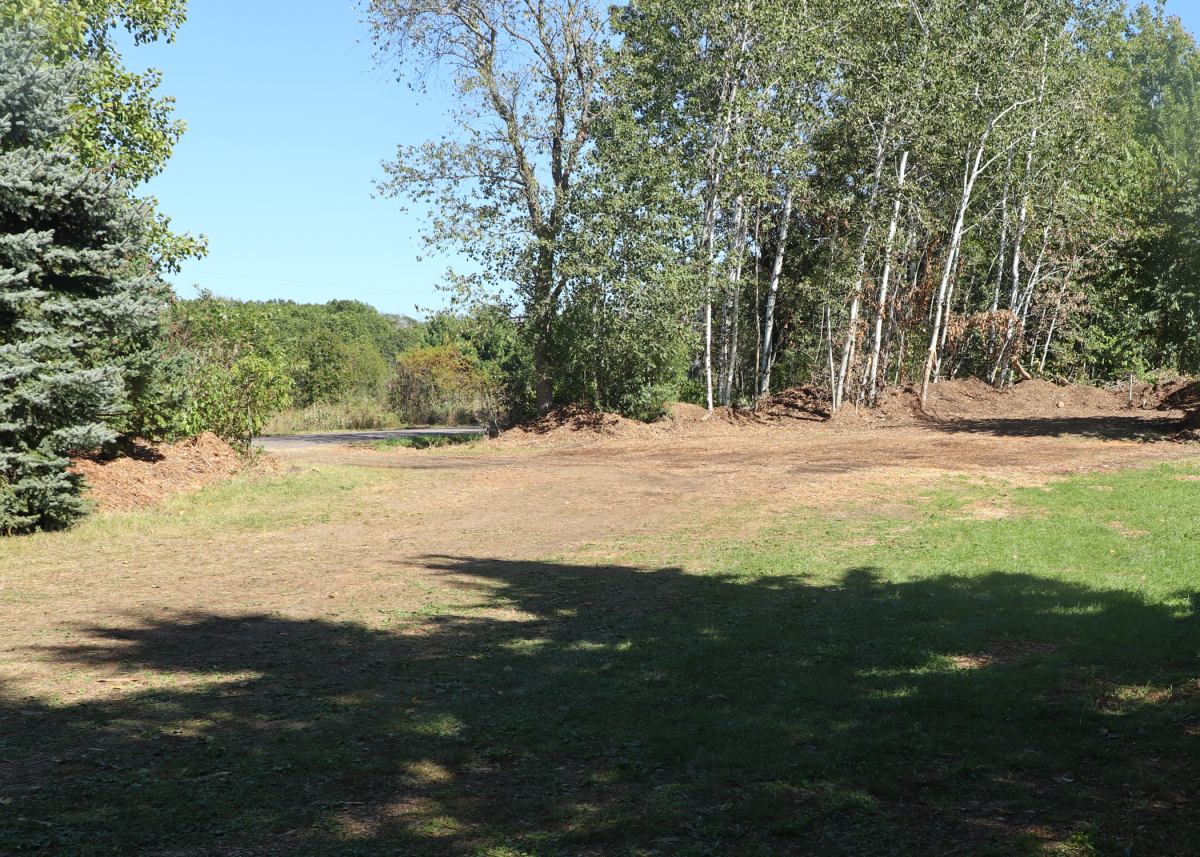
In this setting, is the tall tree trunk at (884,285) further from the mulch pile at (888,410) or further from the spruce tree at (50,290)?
the spruce tree at (50,290)

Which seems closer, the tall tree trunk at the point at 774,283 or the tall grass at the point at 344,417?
the tall tree trunk at the point at 774,283

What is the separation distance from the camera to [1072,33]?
2672cm

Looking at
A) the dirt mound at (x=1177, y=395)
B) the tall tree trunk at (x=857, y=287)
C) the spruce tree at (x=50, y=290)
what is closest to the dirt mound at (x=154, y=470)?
the spruce tree at (x=50, y=290)

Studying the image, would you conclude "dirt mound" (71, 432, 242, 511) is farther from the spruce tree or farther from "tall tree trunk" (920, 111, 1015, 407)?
"tall tree trunk" (920, 111, 1015, 407)

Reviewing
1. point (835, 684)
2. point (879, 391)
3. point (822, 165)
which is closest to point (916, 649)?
point (835, 684)

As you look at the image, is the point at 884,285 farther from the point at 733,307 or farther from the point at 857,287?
the point at 733,307

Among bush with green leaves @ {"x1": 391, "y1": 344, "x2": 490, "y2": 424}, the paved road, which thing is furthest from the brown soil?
bush with green leaves @ {"x1": 391, "y1": 344, "x2": 490, "y2": 424}

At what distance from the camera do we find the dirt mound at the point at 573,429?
23.7 metres

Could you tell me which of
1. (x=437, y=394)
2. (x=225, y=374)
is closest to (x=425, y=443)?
(x=225, y=374)

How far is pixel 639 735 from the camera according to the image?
5195 mm

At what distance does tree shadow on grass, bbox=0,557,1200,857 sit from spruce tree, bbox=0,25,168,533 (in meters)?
4.23

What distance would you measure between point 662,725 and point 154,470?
11353 millimetres

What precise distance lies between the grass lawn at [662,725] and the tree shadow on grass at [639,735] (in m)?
0.02

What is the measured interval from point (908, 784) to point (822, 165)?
80.1 ft
